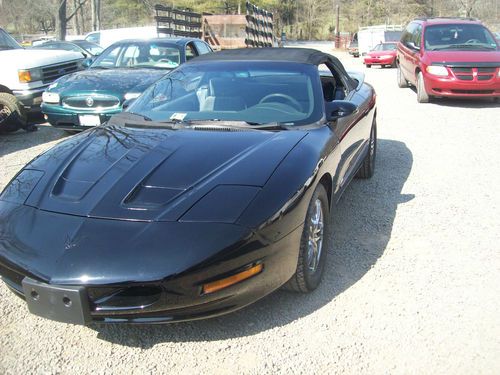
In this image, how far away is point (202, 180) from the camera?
2777mm

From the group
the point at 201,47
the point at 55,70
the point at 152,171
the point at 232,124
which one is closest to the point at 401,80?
the point at 201,47

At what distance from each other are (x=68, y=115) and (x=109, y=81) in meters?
0.79

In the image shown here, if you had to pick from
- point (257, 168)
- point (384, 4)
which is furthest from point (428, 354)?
point (384, 4)

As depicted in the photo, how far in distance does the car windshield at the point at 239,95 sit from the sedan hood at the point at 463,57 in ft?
22.6

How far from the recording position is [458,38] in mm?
10844

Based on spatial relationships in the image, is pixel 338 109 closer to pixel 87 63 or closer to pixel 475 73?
pixel 87 63

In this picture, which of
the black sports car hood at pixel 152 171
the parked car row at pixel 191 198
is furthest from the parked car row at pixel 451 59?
the black sports car hood at pixel 152 171

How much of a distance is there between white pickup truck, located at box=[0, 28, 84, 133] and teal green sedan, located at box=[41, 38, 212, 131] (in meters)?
0.63

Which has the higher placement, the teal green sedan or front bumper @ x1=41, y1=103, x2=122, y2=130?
the teal green sedan

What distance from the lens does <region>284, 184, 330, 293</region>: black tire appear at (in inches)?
113

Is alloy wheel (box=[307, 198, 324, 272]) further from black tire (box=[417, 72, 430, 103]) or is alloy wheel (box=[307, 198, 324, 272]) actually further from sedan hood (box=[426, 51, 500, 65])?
black tire (box=[417, 72, 430, 103])

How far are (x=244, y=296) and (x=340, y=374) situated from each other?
1.94 feet

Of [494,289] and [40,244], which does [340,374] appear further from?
[40,244]

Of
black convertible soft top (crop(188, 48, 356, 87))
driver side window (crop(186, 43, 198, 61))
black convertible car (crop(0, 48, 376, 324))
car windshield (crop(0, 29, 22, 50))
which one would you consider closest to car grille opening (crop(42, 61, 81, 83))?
car windshield (crop(0, 29, 22, 50))
